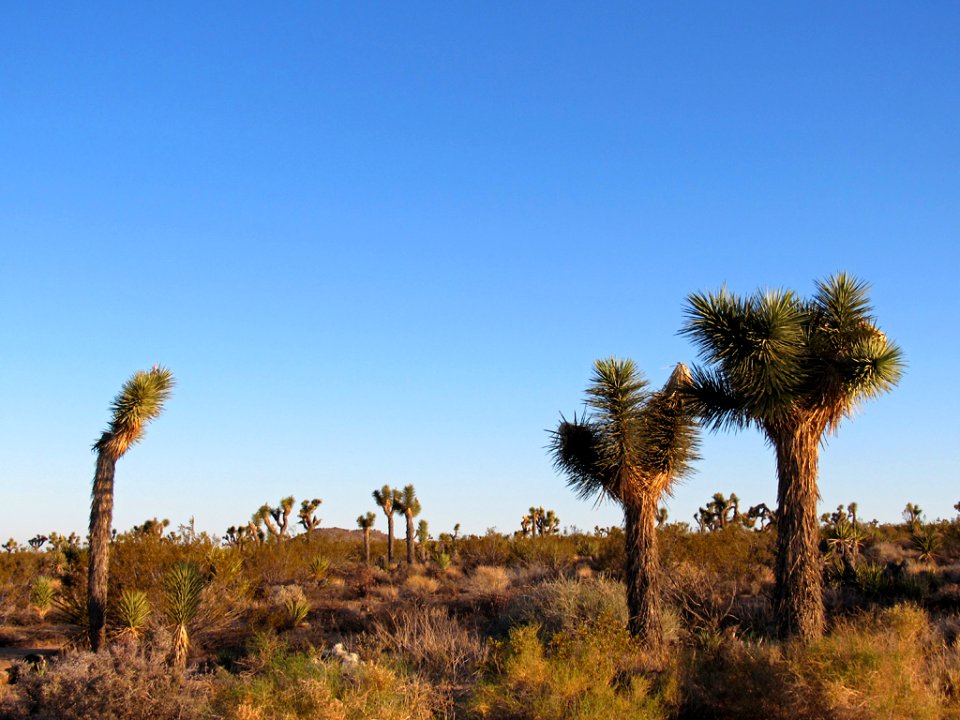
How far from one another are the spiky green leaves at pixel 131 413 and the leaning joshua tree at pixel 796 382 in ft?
34.5

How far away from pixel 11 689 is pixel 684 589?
13103 mm

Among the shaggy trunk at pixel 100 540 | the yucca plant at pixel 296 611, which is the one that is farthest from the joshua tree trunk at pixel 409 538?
the shaggy trunk at pixel 100 540

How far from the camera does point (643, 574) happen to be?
49.7ft

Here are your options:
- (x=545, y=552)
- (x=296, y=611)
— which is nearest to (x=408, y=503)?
(x=545, y=552)

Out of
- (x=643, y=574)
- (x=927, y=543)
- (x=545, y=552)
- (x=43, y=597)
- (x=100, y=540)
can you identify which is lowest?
(x=43, y=597)

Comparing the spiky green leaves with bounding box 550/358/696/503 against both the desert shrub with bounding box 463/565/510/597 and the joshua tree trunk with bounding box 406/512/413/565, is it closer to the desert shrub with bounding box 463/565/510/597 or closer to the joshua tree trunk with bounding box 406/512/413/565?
the desert shrub with bounding box 463/565/510/597

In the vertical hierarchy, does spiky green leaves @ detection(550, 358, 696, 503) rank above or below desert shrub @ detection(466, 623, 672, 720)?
above

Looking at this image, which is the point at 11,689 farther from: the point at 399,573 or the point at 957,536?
the point at 957,536

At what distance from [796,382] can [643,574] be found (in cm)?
429

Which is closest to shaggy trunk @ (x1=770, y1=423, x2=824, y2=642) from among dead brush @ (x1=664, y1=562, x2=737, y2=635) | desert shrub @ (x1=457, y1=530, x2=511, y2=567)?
dead brush @ (x1=664, y1=562, x2=737, y2=635)

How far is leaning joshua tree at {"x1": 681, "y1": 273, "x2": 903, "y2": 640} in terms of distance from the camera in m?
13.3

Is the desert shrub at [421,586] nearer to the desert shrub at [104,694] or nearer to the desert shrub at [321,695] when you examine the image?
the desert shrub at [104,694]

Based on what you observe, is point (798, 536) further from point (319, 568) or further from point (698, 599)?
point (319, 568)

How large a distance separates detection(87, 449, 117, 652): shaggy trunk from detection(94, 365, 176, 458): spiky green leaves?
0.25 m
